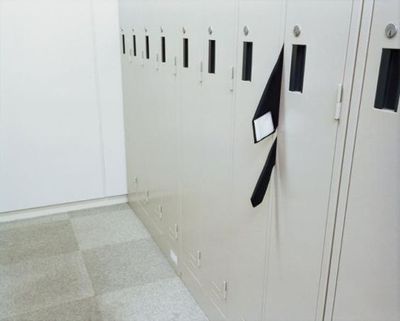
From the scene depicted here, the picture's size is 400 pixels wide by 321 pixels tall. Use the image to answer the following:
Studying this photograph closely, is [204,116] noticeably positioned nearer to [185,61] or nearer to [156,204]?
[185,61]

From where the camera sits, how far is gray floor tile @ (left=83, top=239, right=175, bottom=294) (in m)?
2.57

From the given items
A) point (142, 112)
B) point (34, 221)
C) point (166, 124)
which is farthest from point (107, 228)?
point (166, 124)

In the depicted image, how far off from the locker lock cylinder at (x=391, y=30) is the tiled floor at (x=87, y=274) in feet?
6.01

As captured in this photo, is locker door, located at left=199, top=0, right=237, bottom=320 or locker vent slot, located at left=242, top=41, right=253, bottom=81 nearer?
locker vent slot, located at left=242, top=41, right=253, bottom=81

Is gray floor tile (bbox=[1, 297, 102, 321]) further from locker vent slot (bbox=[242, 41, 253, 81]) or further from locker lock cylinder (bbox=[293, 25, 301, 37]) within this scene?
locker lock cylinder (bbox=[293, 25, 301, 37])

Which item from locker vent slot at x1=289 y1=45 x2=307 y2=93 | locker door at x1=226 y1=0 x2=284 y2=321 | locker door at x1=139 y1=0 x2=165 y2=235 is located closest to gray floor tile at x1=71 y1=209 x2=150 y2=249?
locker door at x1=139 y1=0 x2=165 y2=235

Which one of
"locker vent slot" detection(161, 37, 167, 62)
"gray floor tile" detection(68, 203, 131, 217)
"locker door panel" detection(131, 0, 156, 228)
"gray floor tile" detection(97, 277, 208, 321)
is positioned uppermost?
"locker vent slot" detection(161, 37, 167, 62)

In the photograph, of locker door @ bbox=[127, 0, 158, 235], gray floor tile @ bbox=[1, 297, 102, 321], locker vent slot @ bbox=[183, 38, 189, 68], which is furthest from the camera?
locker door @ bbox=[127, 0, 158, 235]

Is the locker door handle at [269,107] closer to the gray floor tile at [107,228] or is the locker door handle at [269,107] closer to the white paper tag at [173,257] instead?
the white paper tag at [173,257]

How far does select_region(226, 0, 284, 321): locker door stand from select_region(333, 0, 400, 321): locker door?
42 centimetres

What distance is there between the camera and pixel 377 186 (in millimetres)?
1013

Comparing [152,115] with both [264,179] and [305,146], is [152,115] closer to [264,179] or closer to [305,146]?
[264,179]

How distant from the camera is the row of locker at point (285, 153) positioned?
1.01m

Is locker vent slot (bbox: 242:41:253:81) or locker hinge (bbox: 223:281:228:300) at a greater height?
locker vent slot (bbox: 242:41:253:81)
